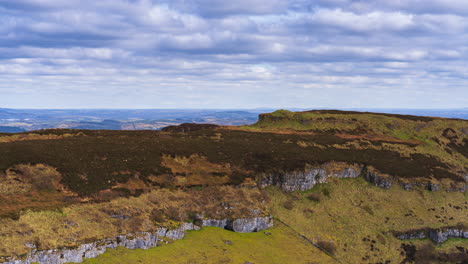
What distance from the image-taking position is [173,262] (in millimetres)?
43281

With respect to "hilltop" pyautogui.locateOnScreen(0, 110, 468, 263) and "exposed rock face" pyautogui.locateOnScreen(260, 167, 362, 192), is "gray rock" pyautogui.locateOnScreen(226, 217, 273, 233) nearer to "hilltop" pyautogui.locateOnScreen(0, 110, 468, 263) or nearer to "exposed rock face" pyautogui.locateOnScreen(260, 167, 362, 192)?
"hilltop" pyautogui.locateOnScreen(0, 110, 468, 263)

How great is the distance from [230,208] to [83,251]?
25705 millimetres

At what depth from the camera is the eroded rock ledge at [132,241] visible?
121ft

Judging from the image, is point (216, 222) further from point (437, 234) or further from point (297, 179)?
point (437, 234)

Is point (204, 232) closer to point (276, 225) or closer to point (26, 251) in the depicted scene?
point (276, 225)

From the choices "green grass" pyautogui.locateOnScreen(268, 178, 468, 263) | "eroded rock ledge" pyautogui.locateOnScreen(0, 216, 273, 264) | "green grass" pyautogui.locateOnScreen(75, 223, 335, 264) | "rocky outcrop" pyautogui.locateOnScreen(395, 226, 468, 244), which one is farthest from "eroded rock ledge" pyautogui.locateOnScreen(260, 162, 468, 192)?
"rocky outcrop" pyautogui.locateOnScreen(395, 226, 468, 244)

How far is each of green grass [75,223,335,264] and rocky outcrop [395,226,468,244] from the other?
65.0 ft

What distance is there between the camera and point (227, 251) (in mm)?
49125

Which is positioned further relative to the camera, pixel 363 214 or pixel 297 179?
pixel 297 179

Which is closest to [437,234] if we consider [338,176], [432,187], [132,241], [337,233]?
[432,187]

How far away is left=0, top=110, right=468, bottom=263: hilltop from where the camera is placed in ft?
152

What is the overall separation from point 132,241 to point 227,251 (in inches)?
547

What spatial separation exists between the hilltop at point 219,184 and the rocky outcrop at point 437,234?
1.36 metres

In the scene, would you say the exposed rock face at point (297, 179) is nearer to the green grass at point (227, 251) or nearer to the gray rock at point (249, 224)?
the gray rock at point (249, 224)
